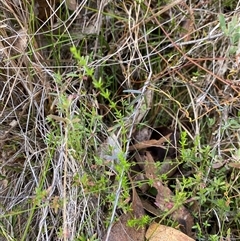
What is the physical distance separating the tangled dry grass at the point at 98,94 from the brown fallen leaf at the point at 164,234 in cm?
9

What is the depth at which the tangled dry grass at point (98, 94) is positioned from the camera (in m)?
1.17

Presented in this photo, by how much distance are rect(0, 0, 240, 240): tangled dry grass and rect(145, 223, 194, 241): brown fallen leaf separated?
0.09m

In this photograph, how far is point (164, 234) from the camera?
1.15 m

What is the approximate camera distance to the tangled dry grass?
1.17m

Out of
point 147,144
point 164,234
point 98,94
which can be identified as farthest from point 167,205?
point 98,94

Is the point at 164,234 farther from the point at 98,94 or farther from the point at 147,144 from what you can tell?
the point at 98,94

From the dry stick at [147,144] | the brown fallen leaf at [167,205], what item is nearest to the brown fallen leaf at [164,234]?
the brown fallen leaf at [167,205]

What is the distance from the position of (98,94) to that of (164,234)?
0.42 metres

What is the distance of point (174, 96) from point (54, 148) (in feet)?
1.28

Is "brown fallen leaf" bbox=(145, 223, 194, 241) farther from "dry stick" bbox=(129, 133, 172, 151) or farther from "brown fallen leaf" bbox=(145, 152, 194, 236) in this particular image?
"dry stick" bbox=(129, 133, 172, 151)

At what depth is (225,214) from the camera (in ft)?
3.83

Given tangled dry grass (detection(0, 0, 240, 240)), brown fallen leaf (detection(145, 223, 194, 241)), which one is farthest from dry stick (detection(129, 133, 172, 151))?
brown fallen leaf (detection(145, 223, 194, 241))

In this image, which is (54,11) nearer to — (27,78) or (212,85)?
(27,78)

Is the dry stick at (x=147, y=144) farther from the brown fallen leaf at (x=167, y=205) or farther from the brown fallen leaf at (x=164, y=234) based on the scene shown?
the brown fallen leaf at (x=164, y=234)
